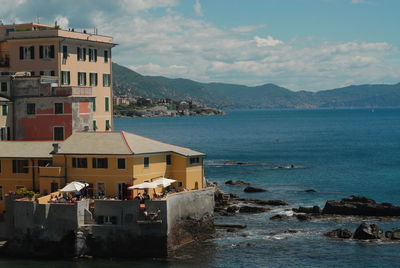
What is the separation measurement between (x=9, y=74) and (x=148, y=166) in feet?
83.2

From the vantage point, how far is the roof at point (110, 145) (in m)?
68.8

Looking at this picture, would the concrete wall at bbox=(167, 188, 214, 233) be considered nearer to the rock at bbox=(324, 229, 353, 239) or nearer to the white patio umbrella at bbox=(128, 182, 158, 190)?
the white patio umbrella at bbox=(128, 182, 158, 190)

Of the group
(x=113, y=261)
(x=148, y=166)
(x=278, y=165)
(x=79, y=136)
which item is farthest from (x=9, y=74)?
(x=278, y=165)

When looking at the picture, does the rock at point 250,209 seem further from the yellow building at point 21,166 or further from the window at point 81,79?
the yellow building at point 21,166

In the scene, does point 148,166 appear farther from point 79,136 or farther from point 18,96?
point 18,96

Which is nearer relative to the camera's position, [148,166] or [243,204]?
[148,166]

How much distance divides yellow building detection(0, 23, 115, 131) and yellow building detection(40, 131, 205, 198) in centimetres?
1464

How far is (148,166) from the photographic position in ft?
229

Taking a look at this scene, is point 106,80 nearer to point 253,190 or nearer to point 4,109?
point 4,109

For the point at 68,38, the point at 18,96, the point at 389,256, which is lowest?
the point at 389,256

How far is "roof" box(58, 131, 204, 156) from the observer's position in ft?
226

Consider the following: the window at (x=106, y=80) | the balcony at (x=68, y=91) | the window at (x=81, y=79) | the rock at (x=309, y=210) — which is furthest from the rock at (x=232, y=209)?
the balcony at (x=68, y=91)

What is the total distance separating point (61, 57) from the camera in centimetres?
8494

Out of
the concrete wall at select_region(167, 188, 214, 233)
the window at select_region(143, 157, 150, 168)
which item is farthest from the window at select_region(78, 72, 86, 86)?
the concrete wall at select_region(167, 188, 214, 233)
